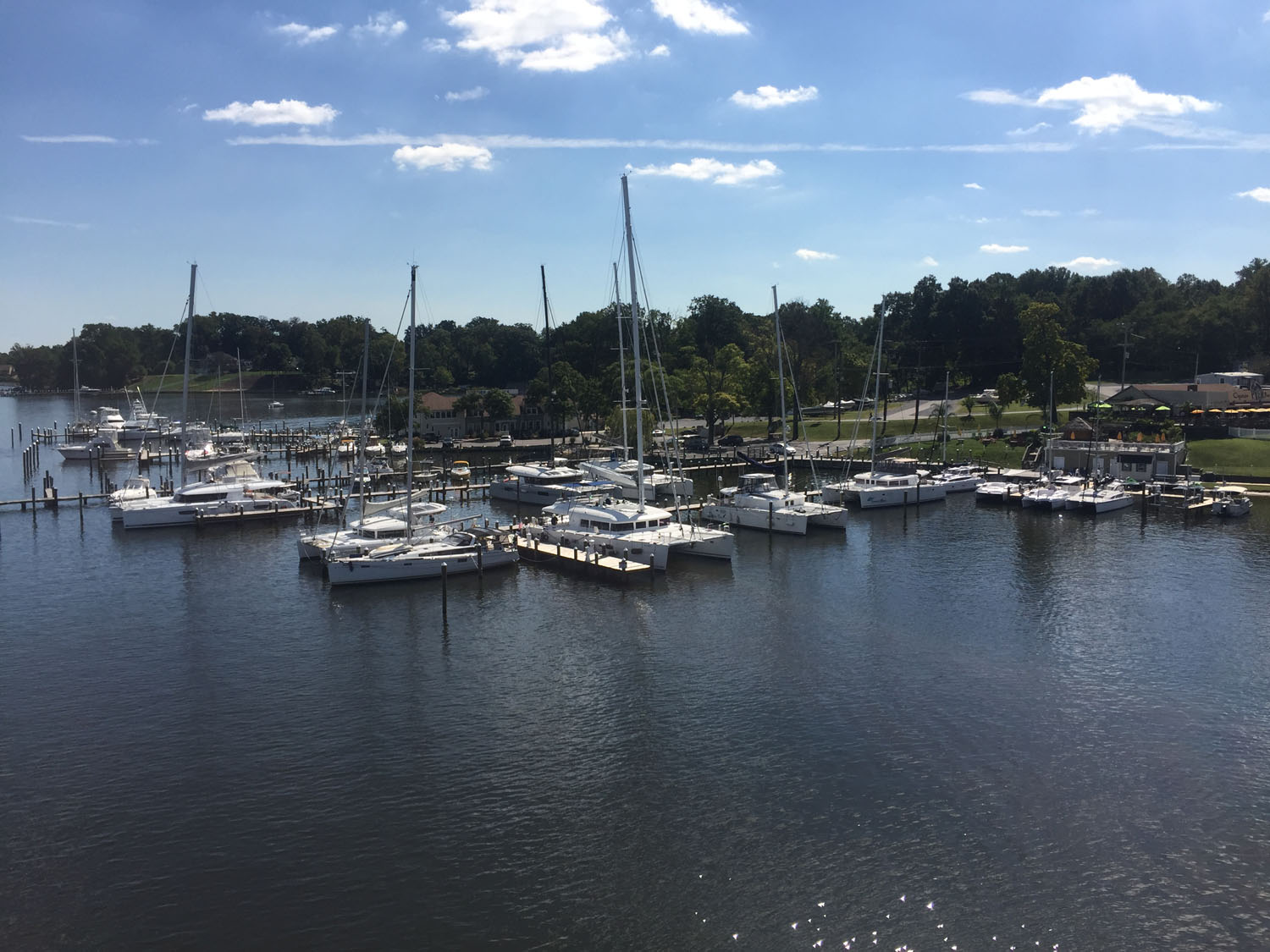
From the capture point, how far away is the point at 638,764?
1241 inches

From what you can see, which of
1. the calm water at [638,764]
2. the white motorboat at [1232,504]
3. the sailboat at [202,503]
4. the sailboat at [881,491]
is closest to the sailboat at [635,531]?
the calm water at [638,764]

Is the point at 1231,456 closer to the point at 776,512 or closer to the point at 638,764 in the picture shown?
the point at 776,512

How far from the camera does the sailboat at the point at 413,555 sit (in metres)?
52.3

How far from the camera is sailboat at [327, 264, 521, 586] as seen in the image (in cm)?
5231

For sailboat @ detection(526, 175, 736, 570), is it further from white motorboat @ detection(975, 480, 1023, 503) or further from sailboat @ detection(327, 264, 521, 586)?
white motorboat @ detection(975, 480, 1023, 503)

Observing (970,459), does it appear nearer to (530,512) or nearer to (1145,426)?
(1145,426)

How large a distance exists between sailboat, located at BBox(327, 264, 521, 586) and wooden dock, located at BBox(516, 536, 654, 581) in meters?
1.42

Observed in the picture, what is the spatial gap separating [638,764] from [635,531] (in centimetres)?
2752

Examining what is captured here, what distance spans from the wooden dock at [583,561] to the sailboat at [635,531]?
0.54m

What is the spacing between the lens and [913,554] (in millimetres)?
61375

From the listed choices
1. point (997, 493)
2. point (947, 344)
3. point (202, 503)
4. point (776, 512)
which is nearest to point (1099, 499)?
point (997, 493)

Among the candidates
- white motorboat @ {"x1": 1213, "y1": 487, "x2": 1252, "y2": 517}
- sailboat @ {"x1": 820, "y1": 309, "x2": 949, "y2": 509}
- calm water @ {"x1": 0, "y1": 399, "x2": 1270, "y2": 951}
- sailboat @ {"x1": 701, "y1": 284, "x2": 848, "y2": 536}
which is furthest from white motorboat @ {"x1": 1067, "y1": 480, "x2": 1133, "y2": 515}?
calm water @ {"x1": 0, "y1": 399, "x2": 1270, "y2": 951}

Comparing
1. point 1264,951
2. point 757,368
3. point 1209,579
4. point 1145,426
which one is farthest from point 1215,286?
point 1264,951

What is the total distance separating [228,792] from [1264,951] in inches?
1070
